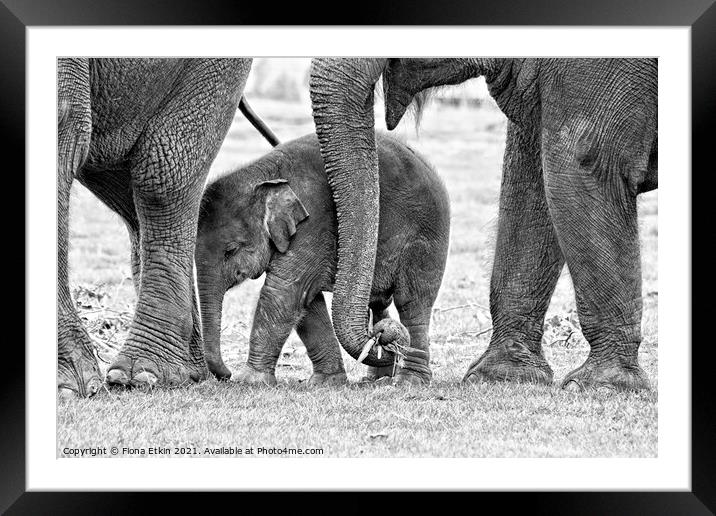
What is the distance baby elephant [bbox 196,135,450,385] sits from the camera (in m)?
7.38

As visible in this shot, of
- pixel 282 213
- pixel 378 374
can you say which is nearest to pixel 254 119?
pixel 282 213

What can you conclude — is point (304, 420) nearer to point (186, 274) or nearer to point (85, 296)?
point (186, 274)

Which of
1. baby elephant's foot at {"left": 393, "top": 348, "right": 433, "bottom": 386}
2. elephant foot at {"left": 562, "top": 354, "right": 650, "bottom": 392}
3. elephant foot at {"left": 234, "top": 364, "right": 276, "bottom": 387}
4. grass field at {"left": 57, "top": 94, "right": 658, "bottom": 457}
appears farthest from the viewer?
baby elephant's foot at {"left": 393, "top": 348, "right": 433, "bottom": 386}

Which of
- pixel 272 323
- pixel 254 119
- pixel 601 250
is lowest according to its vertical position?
pixel 272 323

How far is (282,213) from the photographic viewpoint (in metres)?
7.39

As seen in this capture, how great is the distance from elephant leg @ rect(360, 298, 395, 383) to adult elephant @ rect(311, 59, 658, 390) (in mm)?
931

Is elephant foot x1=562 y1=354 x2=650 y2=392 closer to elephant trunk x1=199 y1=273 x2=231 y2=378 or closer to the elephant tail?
elephant trunk x1=199 y1=273 x2=231 y2=378

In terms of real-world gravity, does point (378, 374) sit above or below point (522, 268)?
below

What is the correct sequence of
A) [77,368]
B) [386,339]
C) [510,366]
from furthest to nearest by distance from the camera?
1. [510,366]
2. [386,339]
3. [77,368]

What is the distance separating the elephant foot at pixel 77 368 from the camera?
625cm

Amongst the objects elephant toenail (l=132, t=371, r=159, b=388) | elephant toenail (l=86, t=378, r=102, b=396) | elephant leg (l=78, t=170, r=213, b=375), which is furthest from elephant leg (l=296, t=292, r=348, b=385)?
elephant toenail (l=86, t=378, r=102, b=396)

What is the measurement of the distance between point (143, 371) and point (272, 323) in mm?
739

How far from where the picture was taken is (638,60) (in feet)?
21.6

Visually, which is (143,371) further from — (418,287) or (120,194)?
(418,287)
